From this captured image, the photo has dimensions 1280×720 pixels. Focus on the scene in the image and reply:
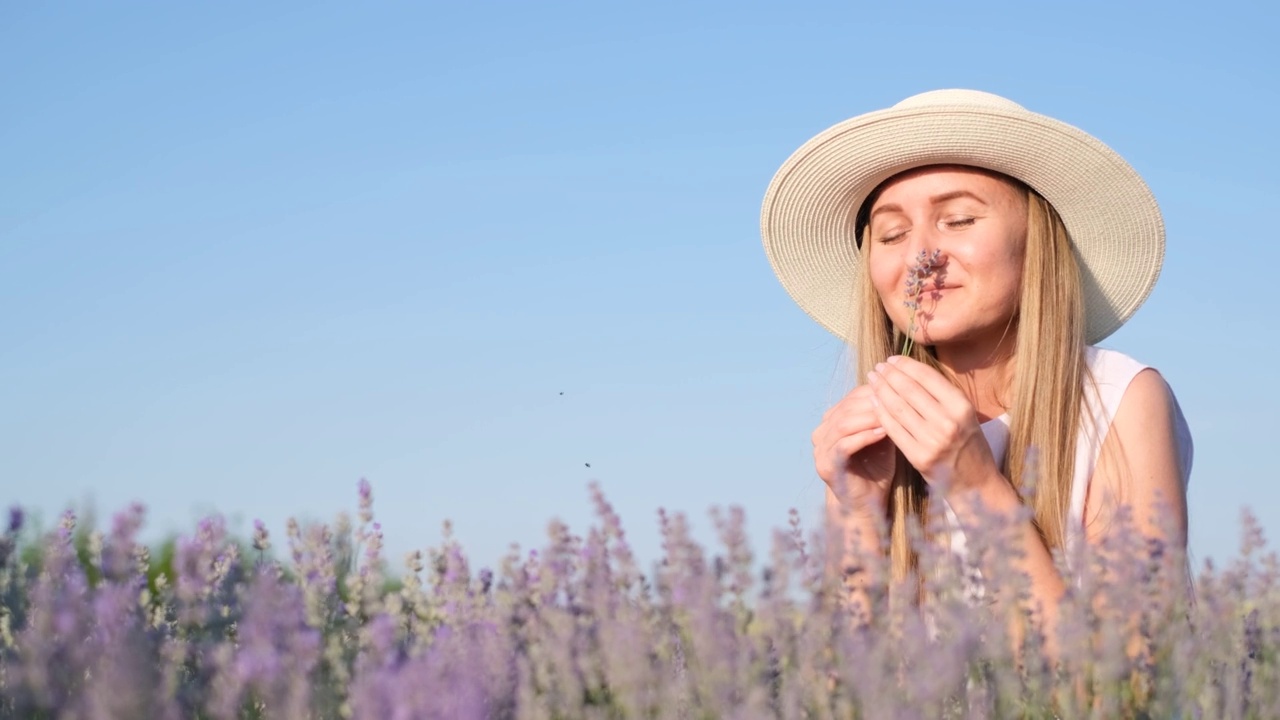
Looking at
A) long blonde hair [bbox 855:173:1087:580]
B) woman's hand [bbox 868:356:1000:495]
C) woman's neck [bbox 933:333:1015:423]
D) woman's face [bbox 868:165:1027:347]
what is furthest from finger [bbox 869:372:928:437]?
woman's neck [bbox 933:333:1015:423]

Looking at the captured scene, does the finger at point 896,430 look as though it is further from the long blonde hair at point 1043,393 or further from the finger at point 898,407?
the long blonde hair at point 1043,393

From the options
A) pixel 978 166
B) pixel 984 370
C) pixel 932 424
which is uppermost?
pixel 978 166

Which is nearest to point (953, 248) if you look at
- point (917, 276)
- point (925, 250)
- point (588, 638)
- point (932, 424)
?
point (925, 250)

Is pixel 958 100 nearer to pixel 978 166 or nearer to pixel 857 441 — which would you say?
pixel 978 166

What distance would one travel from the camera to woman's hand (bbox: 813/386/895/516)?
3.12 meters

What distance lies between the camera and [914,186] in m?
3.69

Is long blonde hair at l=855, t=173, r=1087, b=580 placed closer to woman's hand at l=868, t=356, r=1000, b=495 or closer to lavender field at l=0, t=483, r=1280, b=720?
woman's hand at l=868, t=356, r=1000, b=495

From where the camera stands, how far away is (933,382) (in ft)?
9.52

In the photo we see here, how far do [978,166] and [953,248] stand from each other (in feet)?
1.33

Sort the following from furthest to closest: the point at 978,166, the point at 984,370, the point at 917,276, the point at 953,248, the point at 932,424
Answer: the point at 984,370 → the point at 978,166 → the point at 953,248 → the point at 917,276 → the point at 932,424

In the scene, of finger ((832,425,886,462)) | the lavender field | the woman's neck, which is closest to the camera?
the lavender field

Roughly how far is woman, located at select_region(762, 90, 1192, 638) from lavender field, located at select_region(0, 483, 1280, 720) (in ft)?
3.18

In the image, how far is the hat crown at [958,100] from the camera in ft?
11.8

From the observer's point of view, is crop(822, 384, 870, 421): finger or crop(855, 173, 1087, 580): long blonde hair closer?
crop(822, 384, 870, 421): finger
